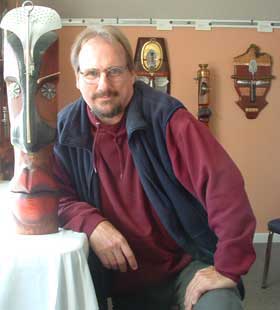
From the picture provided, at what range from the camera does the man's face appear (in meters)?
1.24

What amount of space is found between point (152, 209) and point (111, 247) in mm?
157

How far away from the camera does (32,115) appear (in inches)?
46.1

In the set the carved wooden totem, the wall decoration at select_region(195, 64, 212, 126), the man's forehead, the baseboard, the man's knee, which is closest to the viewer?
the man's knee

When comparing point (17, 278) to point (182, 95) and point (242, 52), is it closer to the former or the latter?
point (182, 95)

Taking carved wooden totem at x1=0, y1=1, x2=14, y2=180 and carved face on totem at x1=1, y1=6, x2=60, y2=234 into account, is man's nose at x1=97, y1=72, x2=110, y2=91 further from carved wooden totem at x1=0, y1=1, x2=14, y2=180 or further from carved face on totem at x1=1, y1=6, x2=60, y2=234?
carved wooden totem at x1=0, y1=1, x2=14, y2=180

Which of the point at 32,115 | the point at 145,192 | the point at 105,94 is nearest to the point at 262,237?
the point at 145,192

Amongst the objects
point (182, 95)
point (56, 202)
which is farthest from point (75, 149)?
point (182, 95)

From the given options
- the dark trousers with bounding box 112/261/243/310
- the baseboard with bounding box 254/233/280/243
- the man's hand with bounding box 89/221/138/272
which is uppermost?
the man's hand with bounding box 89/221/138/272

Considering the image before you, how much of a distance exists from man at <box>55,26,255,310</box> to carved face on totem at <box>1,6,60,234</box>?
92 millimetres

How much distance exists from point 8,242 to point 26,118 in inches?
11.5

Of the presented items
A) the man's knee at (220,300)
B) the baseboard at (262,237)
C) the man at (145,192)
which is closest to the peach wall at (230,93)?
the baseboard at (262,237)

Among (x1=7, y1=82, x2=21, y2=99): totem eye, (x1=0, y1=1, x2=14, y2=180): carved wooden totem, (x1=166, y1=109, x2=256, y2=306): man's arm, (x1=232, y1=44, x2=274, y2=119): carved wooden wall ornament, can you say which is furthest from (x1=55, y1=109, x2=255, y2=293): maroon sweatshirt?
(x1=232, y1=44, x2=274, y2=119): carved wooden wall ornament

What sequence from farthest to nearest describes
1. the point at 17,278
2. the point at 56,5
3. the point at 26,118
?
1. the point at 56,5
2. the point at 26,118
3. the point at 17,278

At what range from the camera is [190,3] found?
347 cm
